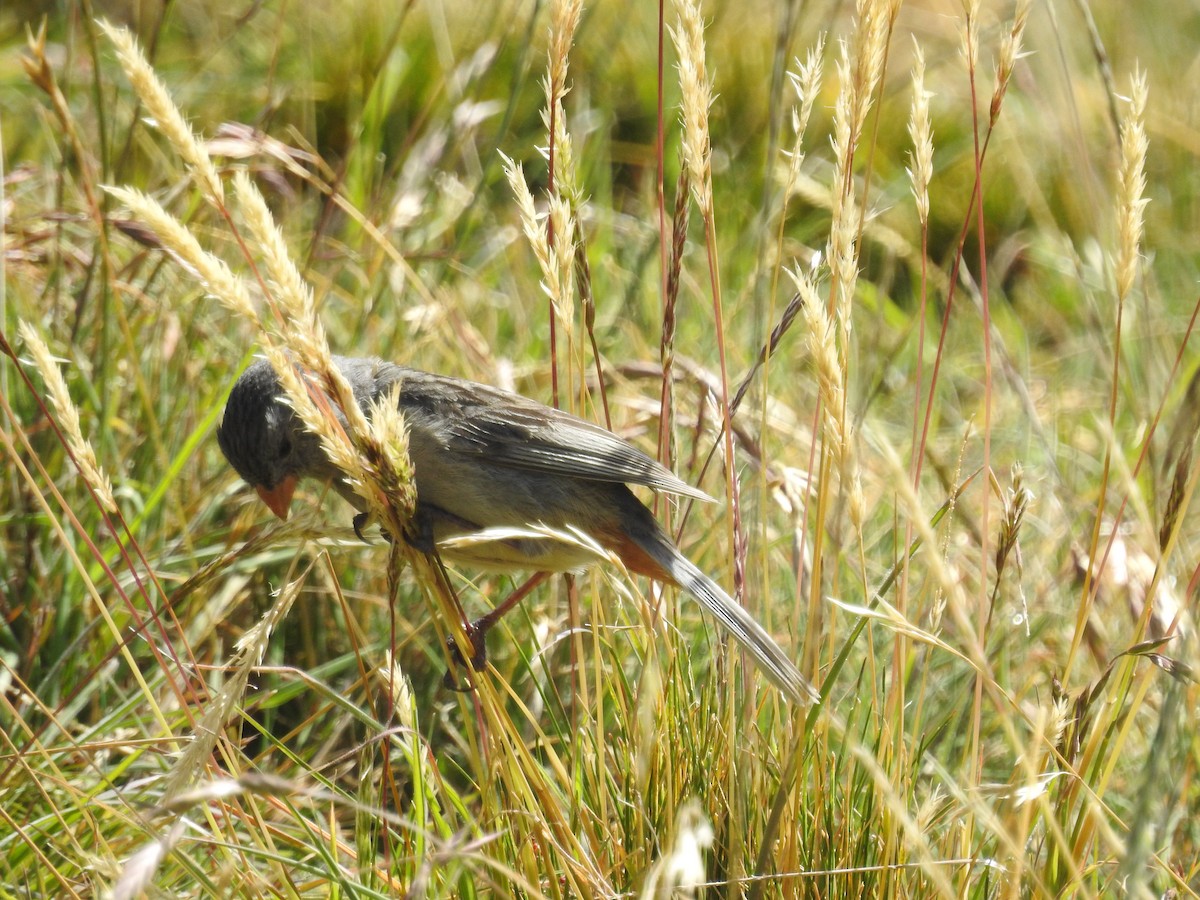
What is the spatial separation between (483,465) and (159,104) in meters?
1.61

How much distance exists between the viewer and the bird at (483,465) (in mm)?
3035

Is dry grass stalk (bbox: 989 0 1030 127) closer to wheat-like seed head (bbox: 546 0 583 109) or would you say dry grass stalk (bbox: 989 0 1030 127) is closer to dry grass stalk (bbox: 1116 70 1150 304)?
dry grass stalk (bbox: 1116 70 1150 304)

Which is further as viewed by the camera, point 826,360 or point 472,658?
point 472,658

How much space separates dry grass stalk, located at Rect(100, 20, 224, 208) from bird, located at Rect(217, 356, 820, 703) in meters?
1.24

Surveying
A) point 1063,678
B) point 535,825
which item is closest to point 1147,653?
point 1063,678

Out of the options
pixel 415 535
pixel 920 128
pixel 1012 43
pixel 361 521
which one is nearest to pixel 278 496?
pixel 361 521

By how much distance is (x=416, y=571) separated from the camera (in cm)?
217

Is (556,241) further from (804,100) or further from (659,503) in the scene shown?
(659,503)

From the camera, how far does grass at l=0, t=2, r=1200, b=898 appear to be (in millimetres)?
2033

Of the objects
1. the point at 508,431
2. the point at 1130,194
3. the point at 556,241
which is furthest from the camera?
the point at 508,431

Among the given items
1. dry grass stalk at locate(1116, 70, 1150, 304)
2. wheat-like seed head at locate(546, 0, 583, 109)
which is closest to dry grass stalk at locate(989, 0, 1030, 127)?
dry grass stalk at locate(1116, 70, 1150, 304)

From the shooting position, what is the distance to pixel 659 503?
371cm

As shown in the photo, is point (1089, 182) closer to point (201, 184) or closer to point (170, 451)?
point (201, 184)

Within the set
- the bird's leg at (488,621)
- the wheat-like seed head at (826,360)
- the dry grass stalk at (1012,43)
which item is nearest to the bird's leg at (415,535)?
the bird's leg at (488,621)
